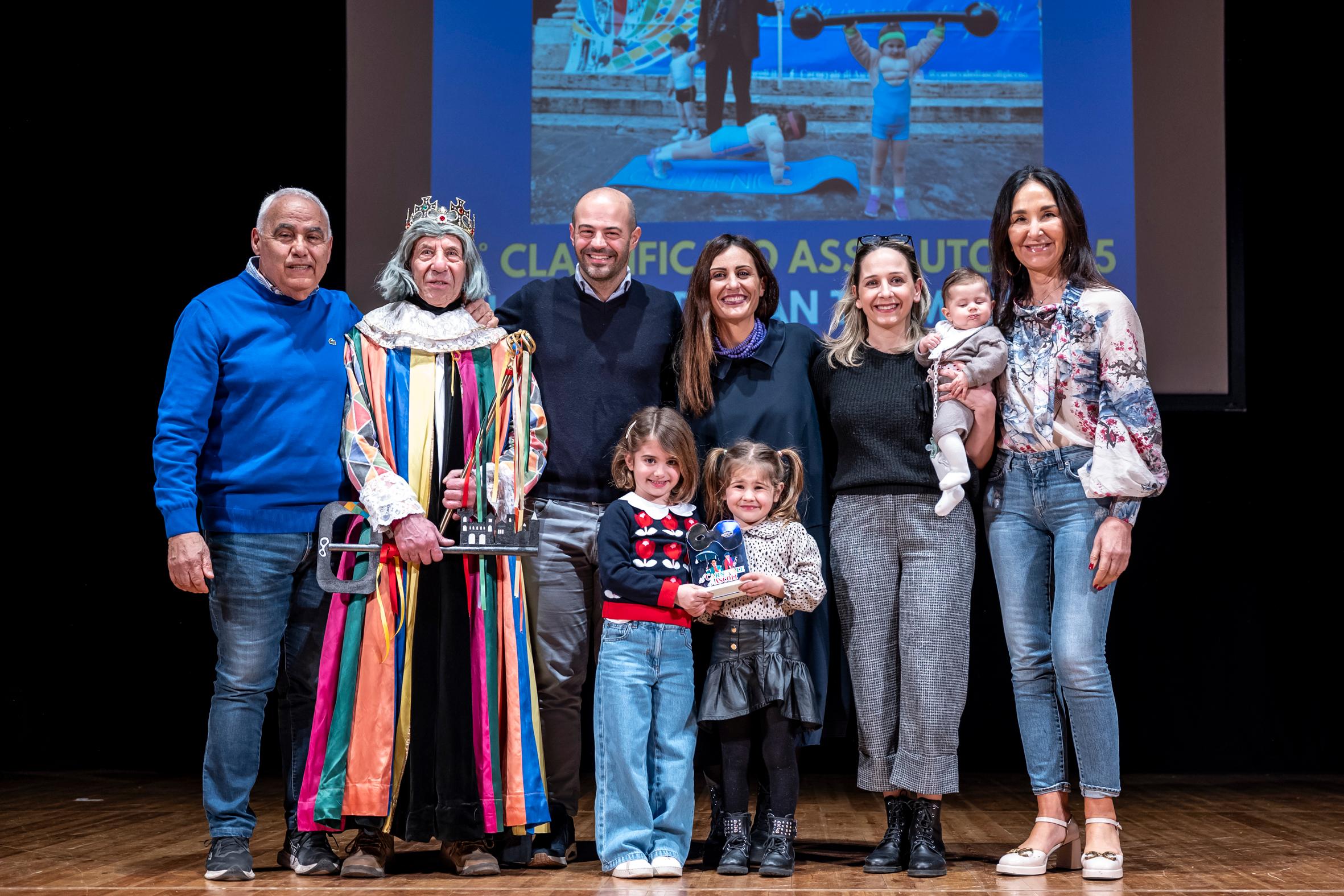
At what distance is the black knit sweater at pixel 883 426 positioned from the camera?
2.82 metres

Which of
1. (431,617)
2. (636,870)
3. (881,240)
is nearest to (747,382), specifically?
(881,240)

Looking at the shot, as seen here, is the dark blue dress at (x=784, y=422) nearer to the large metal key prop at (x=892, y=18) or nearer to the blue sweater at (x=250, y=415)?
the blue sweater at (x=250, y=415)

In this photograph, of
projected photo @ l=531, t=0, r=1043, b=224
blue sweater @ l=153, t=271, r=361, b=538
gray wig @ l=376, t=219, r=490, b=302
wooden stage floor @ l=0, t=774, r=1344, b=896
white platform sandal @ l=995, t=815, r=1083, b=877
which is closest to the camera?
wooden stage floor @ l=0, t=774, r=1344, b=896

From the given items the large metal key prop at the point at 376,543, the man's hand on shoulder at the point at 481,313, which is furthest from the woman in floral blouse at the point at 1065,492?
the man's hand on shoulder at the point at 481,313

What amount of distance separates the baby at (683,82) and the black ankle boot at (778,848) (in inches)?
102

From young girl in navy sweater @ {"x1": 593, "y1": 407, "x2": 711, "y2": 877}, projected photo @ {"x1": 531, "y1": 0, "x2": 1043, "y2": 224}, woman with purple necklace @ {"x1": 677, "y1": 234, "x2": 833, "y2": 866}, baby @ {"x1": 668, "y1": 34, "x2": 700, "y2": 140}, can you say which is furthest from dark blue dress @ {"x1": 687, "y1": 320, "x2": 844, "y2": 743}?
baby @ {"x1": 668, "y1": 34, "x2": 700, "y2": 140}

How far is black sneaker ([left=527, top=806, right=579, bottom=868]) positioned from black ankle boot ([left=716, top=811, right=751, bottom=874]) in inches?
15.0

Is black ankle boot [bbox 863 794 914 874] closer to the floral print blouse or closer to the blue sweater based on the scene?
the floral print blouse

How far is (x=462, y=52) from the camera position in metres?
4.51

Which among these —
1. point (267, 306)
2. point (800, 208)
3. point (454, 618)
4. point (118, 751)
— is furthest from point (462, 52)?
point (118, 751)

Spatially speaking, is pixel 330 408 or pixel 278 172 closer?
pixel 330 408

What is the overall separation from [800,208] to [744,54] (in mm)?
604

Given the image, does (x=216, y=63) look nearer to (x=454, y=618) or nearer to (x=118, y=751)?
(x=118, y=751)

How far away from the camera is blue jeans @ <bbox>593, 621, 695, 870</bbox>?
2.71 metres
